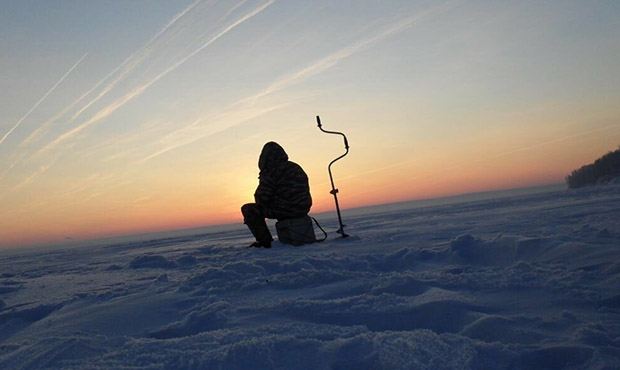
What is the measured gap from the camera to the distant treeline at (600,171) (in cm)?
6481

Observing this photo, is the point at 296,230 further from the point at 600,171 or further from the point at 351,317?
the point at 600,171

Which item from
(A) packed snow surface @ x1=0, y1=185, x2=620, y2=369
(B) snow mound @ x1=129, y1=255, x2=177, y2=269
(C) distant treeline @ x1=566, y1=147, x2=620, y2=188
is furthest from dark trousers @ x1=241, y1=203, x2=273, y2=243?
(C) distant treeline @ x1=566, y1=147, x2=620, y2=188

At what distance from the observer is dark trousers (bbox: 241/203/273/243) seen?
→ 929cm

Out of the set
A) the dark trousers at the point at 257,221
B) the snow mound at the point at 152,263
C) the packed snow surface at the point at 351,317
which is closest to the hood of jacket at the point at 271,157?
the dark trousers at the point at 257,221

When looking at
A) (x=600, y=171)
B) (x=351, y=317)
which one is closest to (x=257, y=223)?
(x=351, y=317)

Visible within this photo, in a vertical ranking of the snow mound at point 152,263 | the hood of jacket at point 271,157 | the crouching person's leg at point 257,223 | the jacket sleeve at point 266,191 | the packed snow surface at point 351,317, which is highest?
the hood of jacket at point 271,157

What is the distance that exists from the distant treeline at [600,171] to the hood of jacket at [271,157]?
233 feet

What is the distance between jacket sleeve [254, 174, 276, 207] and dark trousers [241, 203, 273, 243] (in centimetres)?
19

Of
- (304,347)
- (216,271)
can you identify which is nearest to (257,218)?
(216,271)

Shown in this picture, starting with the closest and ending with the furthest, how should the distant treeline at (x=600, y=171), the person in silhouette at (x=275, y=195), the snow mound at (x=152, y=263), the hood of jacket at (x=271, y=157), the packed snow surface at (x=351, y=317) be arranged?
1. the packed snow surface at (x=351, y=317)
2. the snow mound at (x=152, y=263)
3. the person in silhouette at (x=275, y=195)
4. the hood of jacket at (x=271, y=157)
5. the distant treeline at (x=600, y=171)

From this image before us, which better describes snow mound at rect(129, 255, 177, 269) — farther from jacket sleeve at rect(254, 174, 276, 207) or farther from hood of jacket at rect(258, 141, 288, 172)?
hood of jacket at rect(258, 141, 288, 172)

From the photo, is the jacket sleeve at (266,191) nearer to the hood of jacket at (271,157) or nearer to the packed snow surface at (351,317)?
the hood of jacket at (271,157)

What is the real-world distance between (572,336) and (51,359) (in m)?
2.93

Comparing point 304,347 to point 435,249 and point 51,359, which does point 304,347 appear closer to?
point 51,359
